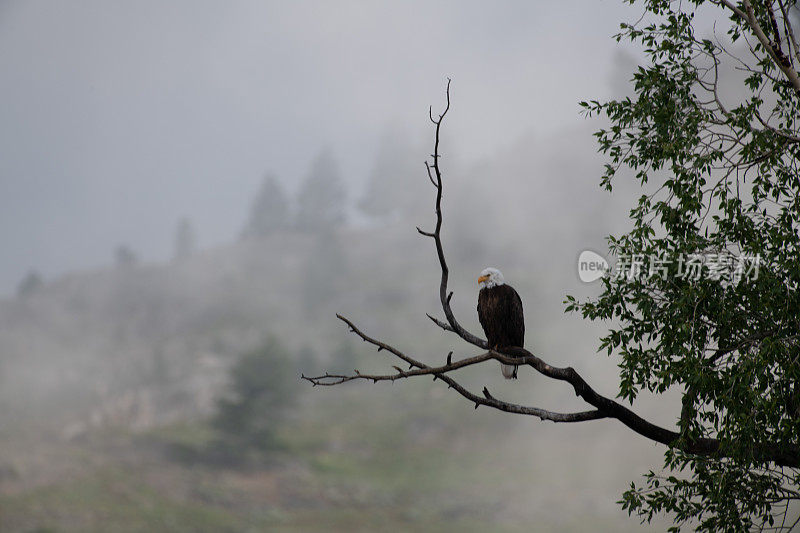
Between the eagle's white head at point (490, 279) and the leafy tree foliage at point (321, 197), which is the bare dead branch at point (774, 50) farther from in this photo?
the leafy tree foliage at point (321, 197)

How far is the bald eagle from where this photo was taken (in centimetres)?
856

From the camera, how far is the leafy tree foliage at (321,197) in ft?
282

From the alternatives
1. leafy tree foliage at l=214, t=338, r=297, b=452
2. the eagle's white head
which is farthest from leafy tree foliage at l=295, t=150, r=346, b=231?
the eagle's white head

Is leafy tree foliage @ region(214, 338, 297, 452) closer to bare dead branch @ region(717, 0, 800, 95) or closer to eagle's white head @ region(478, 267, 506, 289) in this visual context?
eagle's white head @ region(478, 267, 506, 289)

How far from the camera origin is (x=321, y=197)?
86938 millimetres

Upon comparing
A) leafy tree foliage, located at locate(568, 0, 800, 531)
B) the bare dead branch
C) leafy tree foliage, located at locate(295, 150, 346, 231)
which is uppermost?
leafy tree foliage, located at locate(295, 150, 346, 231)

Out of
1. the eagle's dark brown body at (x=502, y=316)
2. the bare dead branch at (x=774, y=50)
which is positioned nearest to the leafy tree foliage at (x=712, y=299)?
the bare dead branch at (x=774, y=50)

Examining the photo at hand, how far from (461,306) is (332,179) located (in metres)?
29.3

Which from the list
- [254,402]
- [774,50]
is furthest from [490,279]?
[254,402]

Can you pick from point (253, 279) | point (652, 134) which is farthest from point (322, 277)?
point (652, 134)

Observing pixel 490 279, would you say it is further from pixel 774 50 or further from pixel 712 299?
pixel 774 50

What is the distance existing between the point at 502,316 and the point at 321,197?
261 feet

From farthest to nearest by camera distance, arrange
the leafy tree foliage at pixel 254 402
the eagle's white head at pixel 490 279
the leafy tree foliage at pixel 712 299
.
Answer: the leafy tree foliage at pixel 254 402 < the eagle's white head at pixel 490 279 < the leafy tree foliage at pixel 712 299

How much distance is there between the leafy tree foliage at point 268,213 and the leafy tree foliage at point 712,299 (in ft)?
272
